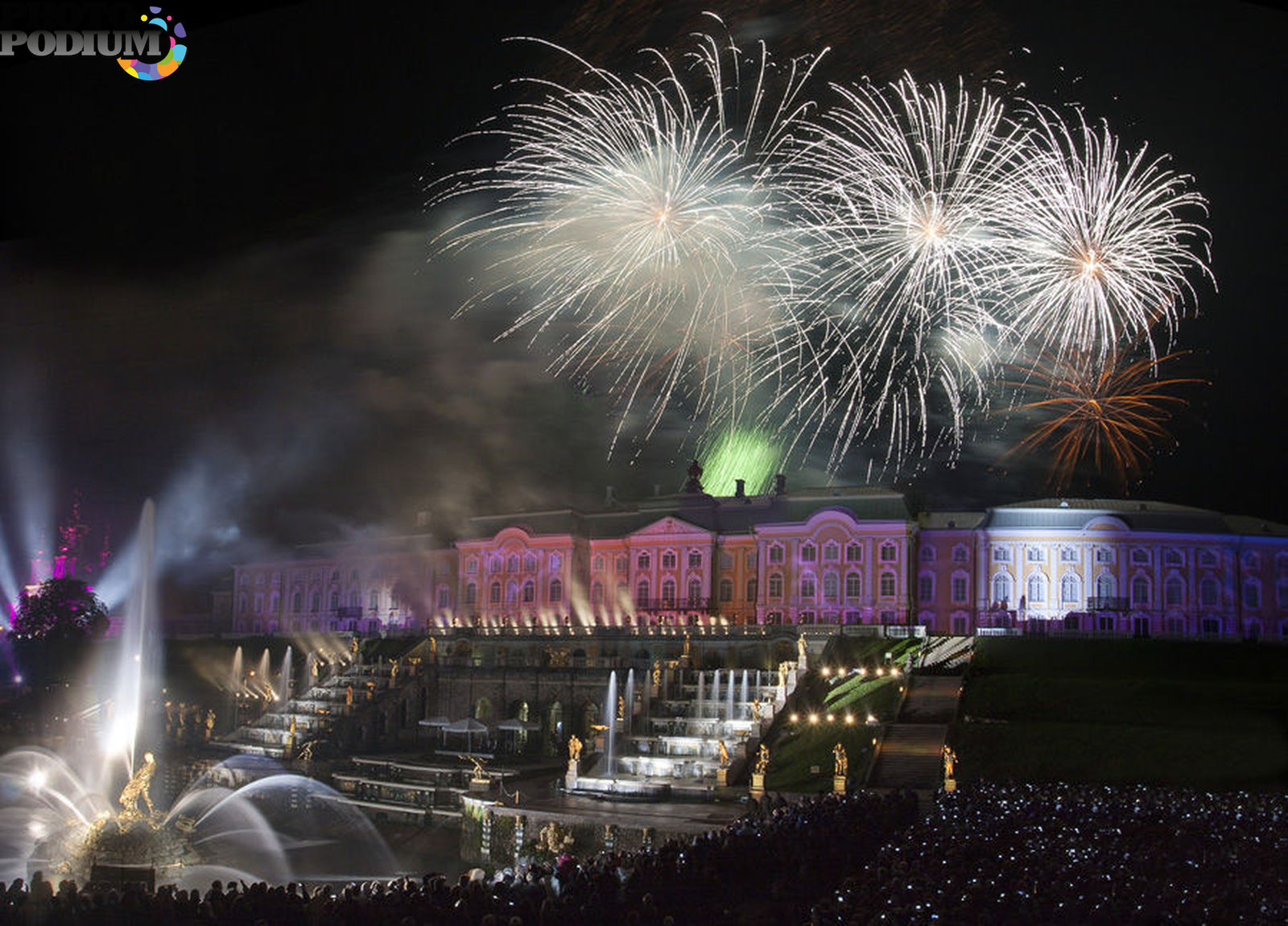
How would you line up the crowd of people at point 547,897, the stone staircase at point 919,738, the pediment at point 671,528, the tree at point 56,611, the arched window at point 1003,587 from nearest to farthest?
1. the crowd of people at point 547,897
2. the stone staircase at point 919,738
3. the arched window at point 1003,587
4. the tree at point 56,611
5. the pediment at point 671,528

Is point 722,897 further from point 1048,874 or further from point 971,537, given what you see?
point 971,537

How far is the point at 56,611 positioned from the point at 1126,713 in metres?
59.0

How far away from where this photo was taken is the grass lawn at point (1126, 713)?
116ft

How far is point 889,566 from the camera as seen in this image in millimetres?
68625

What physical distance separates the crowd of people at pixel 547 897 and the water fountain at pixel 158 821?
14.3 ft

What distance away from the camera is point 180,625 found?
92.9 m

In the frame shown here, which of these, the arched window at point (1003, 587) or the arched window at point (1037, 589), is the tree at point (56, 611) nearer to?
the arched window at point (1003, 587)

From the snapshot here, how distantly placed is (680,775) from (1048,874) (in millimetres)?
22200

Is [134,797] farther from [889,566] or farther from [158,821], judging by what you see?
[889,566]

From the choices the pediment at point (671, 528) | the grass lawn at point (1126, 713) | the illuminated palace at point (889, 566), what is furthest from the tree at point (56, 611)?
the grass lawn at point (1126, 713)

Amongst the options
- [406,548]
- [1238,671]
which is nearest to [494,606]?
[406,548]

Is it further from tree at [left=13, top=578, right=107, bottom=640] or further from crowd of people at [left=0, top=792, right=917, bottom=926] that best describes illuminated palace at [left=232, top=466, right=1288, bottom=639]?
crowd of people at [left=0, top=792, right=917, bottom=926]

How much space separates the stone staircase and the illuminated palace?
2011cm

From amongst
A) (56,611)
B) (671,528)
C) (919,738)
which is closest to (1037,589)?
(671,528)
